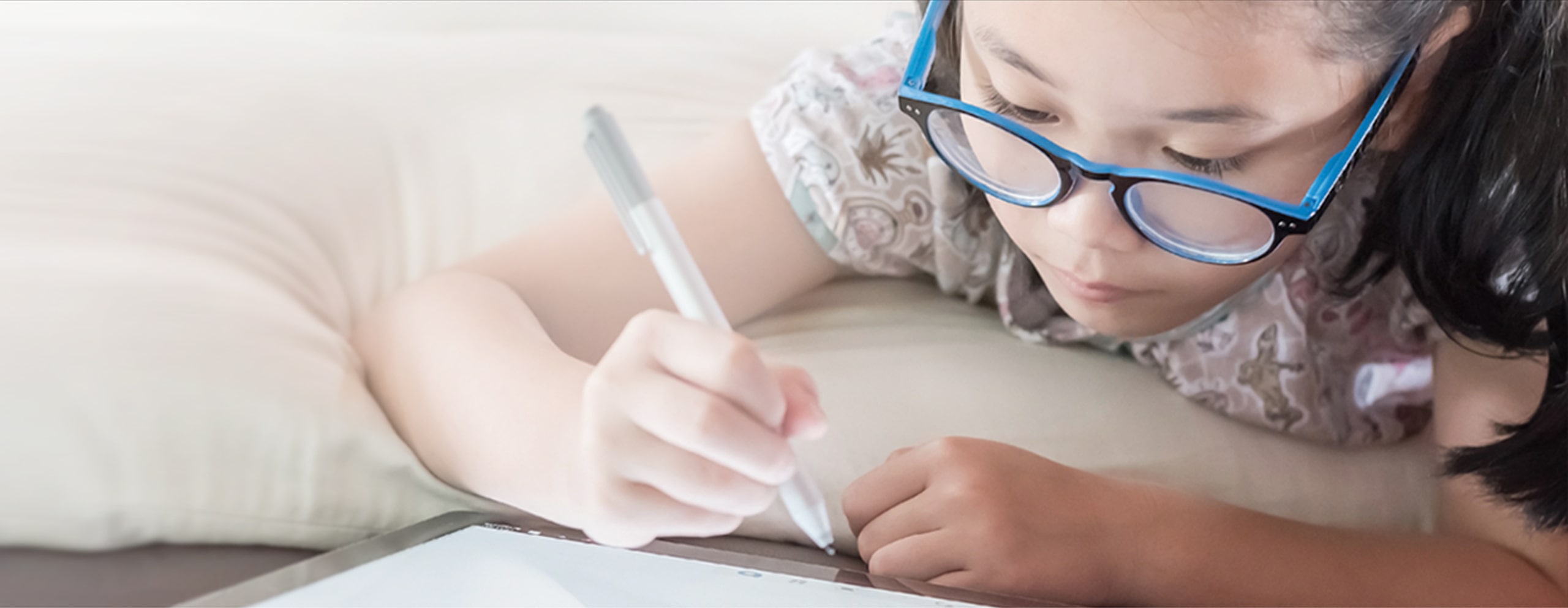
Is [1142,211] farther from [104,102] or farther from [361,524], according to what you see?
[104,102]

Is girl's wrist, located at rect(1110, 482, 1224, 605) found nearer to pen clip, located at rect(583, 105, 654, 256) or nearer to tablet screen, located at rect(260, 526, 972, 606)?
tablet screen, located at rect(260, 526, 972, 606)

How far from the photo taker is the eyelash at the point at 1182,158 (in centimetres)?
43

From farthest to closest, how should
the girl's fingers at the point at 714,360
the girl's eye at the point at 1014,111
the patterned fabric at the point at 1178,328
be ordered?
the patterned fabric at the point at 1178,328, the girl's eye at the point at 1014,111, the girl's fingers at the point at 714,360

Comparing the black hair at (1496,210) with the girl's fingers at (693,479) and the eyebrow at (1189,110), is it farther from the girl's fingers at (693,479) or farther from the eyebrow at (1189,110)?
the girl's fingers at (693,479)

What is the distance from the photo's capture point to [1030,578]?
461mm

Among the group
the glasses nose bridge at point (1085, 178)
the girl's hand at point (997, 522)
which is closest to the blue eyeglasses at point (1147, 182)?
the glasses nose bridge at point (1085, 178)

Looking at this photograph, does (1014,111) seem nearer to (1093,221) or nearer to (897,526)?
(1093,221)

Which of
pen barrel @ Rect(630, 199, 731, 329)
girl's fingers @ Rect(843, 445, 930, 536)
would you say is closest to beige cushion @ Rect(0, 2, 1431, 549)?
girl's fingers @ Rect(843, 445, 930, 536)

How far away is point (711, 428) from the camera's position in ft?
1.13

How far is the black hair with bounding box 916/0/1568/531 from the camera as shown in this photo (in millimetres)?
450

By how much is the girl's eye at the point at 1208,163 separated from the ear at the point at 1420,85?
0.07 meters

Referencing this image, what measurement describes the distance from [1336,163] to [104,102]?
612 millimetres

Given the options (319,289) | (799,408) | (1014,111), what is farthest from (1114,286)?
(319,289)

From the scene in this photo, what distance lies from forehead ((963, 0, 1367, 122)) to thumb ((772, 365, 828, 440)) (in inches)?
6.2
